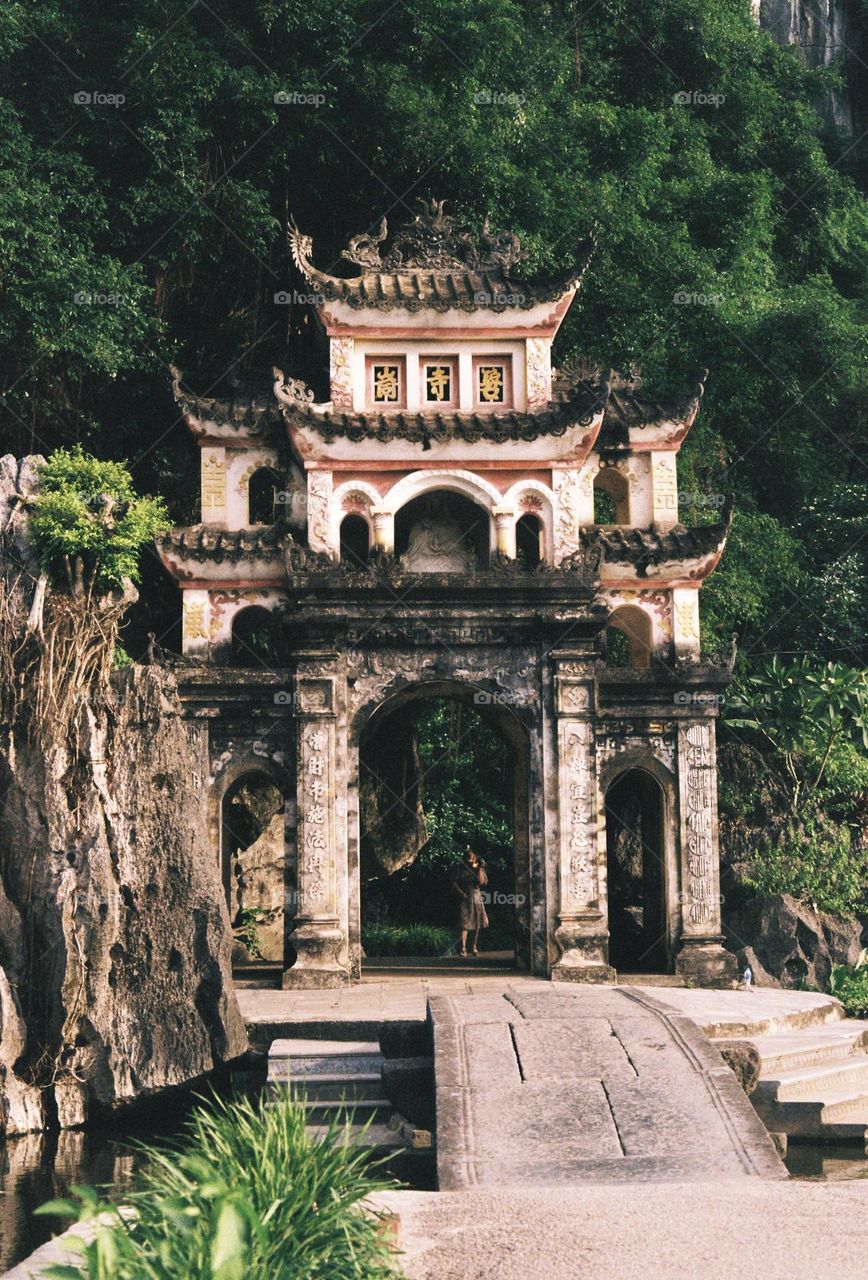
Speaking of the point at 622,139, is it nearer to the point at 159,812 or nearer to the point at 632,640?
the point at 632,640

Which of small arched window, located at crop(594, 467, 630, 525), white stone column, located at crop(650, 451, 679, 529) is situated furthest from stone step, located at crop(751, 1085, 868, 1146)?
small arched window, located at crop(594, 467, 630, 525)

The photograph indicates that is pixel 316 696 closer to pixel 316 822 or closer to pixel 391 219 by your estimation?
pixel 316 822

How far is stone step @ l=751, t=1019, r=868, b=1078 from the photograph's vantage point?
15.1m

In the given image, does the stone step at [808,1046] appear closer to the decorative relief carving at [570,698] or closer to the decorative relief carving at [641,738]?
the decorative relief carving at [641,738]

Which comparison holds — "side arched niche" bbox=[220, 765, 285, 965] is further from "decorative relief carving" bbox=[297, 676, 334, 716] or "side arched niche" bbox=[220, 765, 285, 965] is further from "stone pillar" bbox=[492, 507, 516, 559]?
"stone pillar" bbox=[492, 507, 516, 559]

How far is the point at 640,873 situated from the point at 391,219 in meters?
13.1

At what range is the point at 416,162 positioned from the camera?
2811 centimetres

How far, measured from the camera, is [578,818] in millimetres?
20141

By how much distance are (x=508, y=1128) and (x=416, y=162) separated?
2125 cm

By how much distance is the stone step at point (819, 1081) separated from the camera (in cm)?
1445

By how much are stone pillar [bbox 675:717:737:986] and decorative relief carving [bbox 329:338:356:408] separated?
6521mm

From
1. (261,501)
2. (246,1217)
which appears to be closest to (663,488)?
(261,501)

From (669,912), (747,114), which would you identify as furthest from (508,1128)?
(747,114)

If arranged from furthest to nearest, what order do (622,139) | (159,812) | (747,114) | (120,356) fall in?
(747,114)
(622,139)
(120,356)
(159,812)
